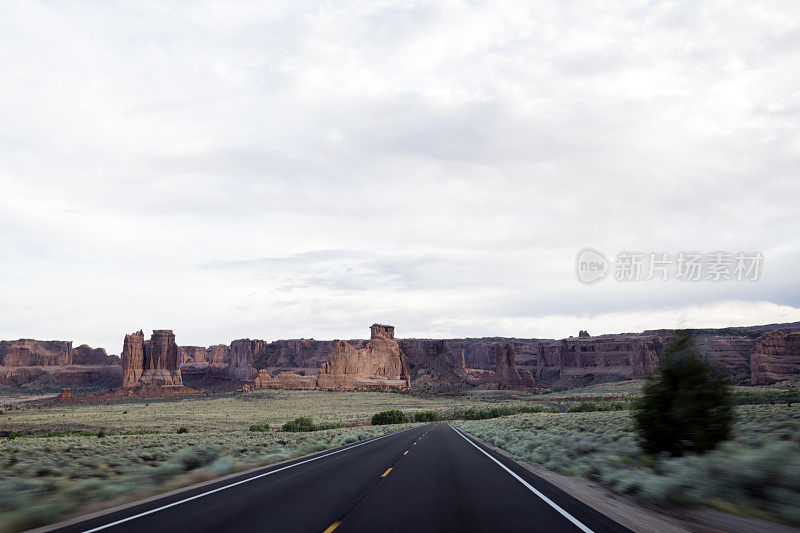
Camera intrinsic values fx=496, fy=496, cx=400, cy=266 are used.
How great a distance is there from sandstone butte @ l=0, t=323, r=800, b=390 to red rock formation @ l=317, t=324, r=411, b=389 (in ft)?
1.02

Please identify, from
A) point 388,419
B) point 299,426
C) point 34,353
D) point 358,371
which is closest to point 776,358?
point 388,419

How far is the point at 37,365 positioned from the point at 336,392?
12816cm

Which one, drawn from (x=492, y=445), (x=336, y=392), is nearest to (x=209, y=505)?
(x=492, y=445)

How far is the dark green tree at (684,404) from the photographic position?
458 inches

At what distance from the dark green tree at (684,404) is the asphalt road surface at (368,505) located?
338cm

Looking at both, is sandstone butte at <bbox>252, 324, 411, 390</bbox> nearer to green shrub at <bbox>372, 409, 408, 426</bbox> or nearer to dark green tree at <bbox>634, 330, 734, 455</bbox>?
green shrub at <bbox>372, 409, 408, 426</bbox>

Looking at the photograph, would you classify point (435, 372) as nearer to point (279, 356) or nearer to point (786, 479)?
point (279, 356)

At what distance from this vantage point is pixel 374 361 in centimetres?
15000

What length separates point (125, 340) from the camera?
5802 inches

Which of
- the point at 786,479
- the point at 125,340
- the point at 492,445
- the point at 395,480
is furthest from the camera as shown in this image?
the point at 125,340

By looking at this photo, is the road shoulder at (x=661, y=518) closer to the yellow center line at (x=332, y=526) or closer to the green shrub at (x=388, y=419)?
the yellow center line at (x=332, y=526)

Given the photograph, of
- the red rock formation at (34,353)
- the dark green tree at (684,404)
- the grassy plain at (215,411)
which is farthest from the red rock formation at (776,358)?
the red rock formation at (34,353)

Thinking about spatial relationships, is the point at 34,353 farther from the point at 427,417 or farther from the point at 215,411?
the point at 427,417

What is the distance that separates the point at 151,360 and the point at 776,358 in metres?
161
